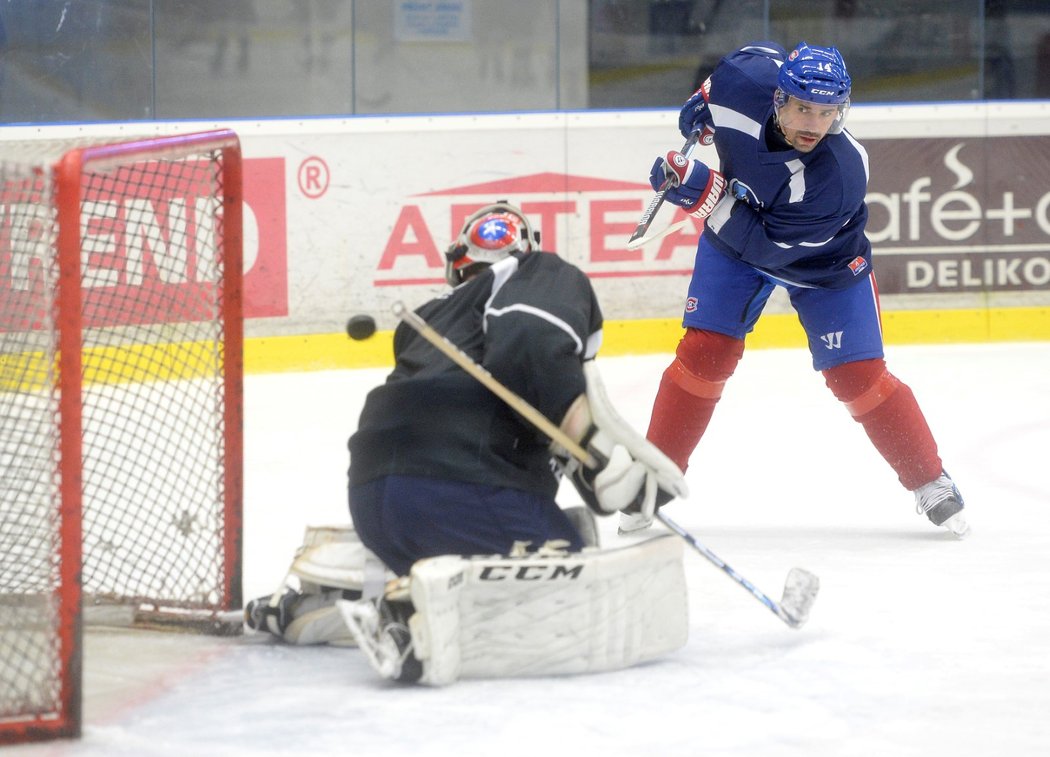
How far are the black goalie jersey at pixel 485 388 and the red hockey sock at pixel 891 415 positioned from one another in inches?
43.0

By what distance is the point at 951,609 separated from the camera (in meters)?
3.07

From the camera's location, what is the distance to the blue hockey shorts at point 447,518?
262 cm

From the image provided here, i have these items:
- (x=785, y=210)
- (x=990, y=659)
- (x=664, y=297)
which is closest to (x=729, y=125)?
(x=785, y=210)

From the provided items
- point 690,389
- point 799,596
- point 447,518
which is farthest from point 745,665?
point 690,389

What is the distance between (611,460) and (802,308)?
3.95ft

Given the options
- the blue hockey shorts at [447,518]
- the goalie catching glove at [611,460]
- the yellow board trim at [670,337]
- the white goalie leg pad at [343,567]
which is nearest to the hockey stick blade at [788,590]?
the goalie catching glove at [611,460]

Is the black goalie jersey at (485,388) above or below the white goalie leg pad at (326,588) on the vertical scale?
above

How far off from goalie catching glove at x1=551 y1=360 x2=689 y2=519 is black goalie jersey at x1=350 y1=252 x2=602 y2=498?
0.14ft

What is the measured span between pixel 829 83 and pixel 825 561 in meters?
0.96

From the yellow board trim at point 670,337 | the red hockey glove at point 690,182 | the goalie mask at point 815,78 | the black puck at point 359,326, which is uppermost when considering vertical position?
the goalie mask at point 815,78

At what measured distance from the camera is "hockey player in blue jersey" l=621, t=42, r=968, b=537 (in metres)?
3.49

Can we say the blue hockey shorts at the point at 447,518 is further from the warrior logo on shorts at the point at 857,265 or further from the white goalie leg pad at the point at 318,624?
the warrior logo on shorts at the point at 857,265

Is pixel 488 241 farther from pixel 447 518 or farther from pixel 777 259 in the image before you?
pixel 777 259

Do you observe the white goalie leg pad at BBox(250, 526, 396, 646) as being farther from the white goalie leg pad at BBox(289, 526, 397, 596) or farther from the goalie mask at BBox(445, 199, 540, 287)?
the goalie mask at BBox(445, 199, 540, 287)
